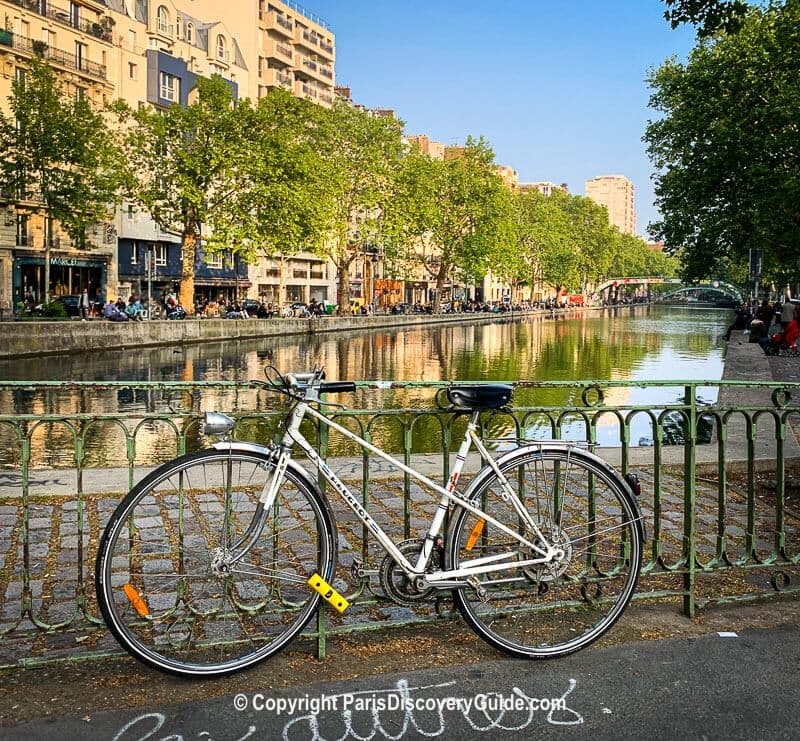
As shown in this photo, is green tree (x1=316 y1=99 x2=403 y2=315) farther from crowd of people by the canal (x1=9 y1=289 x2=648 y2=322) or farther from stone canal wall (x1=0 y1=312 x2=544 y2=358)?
stone canal wall (x1=0 y1=312 x2=544 y2=358)

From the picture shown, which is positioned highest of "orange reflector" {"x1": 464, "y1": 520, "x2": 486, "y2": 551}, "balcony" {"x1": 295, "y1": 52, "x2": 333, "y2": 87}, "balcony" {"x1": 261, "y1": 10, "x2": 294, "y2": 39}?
"balcony" {"x1": 261, "y1": 10, "x2": 294, "y2": 39}

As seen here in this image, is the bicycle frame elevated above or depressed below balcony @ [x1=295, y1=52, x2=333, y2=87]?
below

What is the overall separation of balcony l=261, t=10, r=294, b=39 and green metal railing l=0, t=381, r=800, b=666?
8543 centimetres

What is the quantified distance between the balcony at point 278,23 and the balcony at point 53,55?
32229mm

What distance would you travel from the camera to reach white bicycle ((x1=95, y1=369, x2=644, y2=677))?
4.38m

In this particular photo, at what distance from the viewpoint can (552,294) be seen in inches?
7446

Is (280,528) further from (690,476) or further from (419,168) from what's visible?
(419,168)

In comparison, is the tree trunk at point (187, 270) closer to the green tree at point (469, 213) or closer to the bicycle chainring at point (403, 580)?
the green tree at point (469, 213)

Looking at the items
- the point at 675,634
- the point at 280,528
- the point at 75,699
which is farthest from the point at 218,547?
the point at 675,634

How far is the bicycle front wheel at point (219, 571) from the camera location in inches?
167

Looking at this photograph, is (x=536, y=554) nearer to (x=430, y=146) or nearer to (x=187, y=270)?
(x=187, y=270)

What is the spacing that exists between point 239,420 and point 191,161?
158 feet

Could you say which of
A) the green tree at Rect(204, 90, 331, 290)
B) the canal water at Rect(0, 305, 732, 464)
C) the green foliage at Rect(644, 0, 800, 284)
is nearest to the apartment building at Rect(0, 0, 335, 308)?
the green tree at Rect(204, 90, 331, 290)

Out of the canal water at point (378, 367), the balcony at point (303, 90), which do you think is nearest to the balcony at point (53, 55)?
the canal water at point (378, 367)
